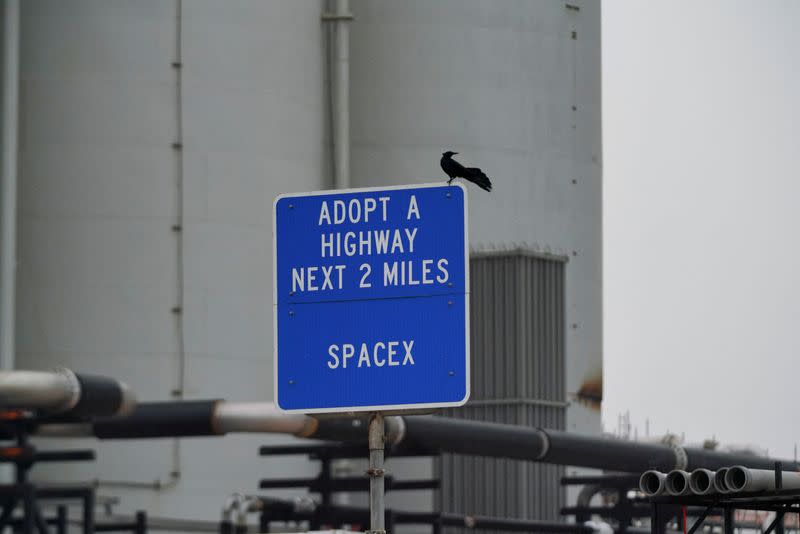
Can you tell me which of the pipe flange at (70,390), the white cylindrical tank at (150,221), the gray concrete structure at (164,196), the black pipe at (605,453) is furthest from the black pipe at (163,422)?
the black pipe at (605,453)

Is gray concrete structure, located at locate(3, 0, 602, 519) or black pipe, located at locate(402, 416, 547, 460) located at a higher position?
gray concrete structure, located at locate(3, 0, 602, 519)

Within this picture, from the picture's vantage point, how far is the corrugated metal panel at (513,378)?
82.3ft

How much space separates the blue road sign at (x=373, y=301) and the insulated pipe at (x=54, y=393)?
9.85m

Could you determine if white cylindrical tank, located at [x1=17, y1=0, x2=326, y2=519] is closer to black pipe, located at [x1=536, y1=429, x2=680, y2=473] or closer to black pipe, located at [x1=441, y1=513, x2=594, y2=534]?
black pipe, located at [x1=441, y1=513, x2=594, y2=534]

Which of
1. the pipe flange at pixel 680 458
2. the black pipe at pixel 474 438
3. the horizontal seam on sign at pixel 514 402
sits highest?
the horizontal seam on sign at pixel 514 402

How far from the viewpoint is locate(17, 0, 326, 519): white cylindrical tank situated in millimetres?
21922

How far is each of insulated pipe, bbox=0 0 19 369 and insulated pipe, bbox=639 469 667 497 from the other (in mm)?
10828

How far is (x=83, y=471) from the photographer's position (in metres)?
21.0

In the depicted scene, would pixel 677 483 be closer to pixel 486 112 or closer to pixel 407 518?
pixel 407 518

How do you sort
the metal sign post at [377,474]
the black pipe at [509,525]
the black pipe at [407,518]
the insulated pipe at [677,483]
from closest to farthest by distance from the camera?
the metal sign post at [377,474] → the insulated pipe at [677,483] → the black pipe at [407,518] → the black pipe at [509,525]

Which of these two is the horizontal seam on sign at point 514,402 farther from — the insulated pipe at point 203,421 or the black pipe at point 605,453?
the insulated pipe at point 203,421

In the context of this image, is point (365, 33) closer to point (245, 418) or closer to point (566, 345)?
point (566, 345)

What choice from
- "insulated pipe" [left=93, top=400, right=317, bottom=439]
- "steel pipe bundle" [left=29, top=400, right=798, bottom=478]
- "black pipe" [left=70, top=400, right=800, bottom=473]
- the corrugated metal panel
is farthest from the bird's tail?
the corrugated metal panel

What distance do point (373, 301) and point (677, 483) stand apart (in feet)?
16.3
